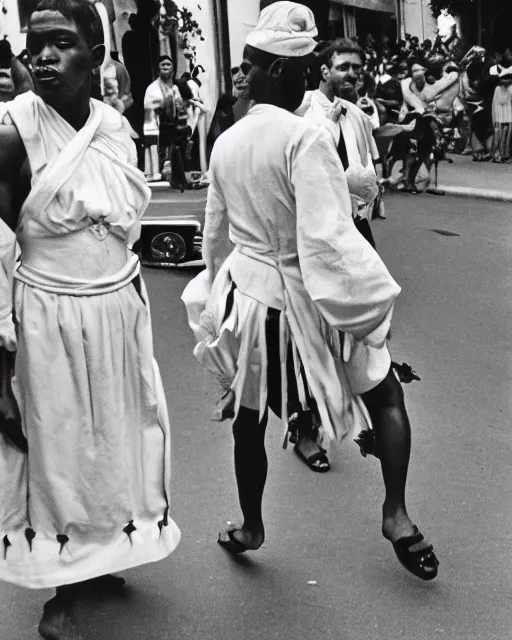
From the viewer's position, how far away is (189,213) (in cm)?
1073

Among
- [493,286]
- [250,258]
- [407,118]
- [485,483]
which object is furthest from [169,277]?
[407,118]

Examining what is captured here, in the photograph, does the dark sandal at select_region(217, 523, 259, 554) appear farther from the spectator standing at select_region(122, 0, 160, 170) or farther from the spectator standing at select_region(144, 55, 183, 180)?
the spectator standing at select_region(122, 0, 160, 170)

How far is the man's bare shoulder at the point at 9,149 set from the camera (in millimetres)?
3113

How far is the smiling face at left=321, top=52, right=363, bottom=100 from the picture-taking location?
5.75 meters

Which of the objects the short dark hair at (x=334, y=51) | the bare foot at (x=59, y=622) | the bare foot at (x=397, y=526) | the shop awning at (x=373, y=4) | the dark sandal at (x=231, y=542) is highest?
the shop awning at (x=373, y=4)

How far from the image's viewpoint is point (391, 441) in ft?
12.4

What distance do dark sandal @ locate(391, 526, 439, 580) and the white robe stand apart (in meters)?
0.41

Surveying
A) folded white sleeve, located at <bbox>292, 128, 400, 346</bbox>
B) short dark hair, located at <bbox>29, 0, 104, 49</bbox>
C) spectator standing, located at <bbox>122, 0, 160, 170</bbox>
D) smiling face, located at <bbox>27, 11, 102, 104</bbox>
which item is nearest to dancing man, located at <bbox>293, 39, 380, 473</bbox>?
folded white sleeve, located at <bbox>292, 128, 400, 346</bbox>

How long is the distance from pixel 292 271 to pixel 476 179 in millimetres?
14632

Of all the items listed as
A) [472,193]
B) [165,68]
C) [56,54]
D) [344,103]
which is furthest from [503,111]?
[56,54]

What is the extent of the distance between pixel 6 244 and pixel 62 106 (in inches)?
17.5

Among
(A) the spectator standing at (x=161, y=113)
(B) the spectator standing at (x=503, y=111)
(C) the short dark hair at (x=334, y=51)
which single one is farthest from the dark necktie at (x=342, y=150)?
(B) the spectator standing at (x=503, y=111)

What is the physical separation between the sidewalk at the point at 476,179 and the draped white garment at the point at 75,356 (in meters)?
12.4

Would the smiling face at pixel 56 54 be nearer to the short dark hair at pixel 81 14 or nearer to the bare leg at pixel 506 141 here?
the short dark hair at pixel 81 14
